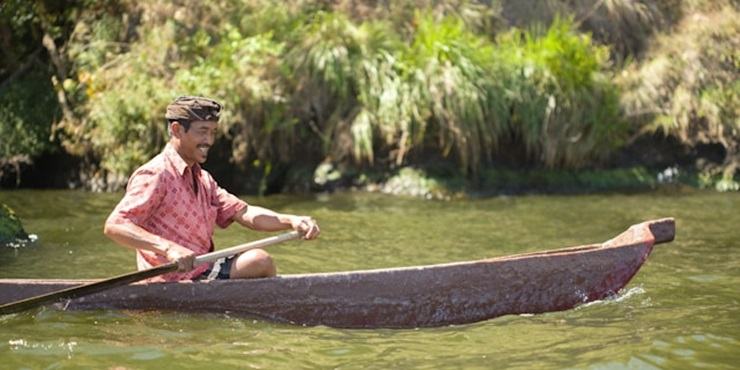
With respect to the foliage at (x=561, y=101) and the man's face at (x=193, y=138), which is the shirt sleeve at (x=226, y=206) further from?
the foliage at (x=561, y=101)

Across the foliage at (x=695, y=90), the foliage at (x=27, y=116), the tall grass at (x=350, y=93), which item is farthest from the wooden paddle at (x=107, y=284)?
the foliage at (x=695, y=90)

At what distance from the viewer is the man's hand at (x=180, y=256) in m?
6.05

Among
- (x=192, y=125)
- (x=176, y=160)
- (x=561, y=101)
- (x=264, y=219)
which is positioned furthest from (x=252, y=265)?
(x=561, y=101)

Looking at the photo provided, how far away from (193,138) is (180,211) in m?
0.44

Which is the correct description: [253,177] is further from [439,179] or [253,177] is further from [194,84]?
[439,179]

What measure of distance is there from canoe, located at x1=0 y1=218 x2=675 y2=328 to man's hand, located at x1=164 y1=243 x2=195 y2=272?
437mm

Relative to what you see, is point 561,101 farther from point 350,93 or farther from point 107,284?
point 107,284

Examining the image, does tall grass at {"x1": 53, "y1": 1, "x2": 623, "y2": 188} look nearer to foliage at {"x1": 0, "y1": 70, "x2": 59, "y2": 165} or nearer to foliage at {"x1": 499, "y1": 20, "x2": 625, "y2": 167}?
foliage at {"x1": 499, "y1": 20, "x2": 625, "y2": 167}

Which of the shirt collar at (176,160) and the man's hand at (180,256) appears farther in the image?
the shirt collar at (176,160)

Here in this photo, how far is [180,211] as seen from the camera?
6.46 m

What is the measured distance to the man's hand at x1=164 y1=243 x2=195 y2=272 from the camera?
6.05 m

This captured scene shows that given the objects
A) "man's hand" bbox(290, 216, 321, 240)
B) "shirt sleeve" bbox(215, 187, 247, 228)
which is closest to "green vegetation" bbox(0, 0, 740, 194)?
"shirt sleeve" bbox(215, 187, 247, 228)

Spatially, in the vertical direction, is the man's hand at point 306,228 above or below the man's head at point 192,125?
below

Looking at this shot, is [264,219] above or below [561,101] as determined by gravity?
below
